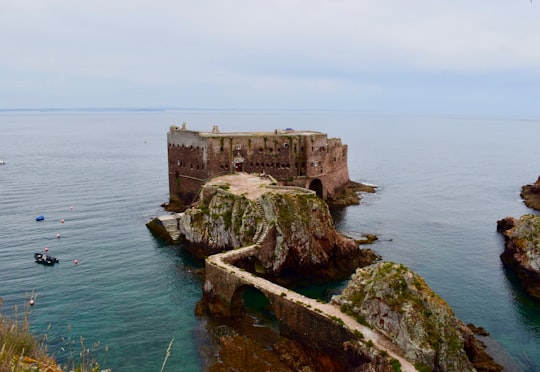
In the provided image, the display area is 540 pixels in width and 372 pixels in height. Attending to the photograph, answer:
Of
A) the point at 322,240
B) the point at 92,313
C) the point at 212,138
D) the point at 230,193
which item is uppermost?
the point at 212,138

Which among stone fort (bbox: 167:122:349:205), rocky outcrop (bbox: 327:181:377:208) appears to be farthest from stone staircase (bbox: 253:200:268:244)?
rocky outcrop (bbox: 327:181:377:208)

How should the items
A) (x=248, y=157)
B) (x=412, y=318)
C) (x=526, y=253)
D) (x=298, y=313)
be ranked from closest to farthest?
(x=412, y=318), (x=298, y=313), (x=526, y=253), (x=248, y=157)

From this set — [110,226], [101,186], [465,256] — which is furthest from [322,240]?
[101,186]

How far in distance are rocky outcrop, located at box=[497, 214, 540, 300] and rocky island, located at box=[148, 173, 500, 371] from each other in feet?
46.2

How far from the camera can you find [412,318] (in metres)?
25.5

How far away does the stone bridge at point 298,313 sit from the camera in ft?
85.8

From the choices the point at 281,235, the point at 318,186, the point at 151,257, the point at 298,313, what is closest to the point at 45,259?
the point at 151,257

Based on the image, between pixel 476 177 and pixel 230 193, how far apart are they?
265 ft

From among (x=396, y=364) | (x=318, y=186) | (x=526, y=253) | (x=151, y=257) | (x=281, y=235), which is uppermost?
(x=318, y=186)

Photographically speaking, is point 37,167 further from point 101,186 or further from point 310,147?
point 310,147

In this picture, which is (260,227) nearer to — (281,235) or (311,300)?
(281,235)

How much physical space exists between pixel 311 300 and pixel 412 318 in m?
7.15

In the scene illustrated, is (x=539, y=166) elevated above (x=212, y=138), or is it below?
below

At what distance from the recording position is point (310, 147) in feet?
226
